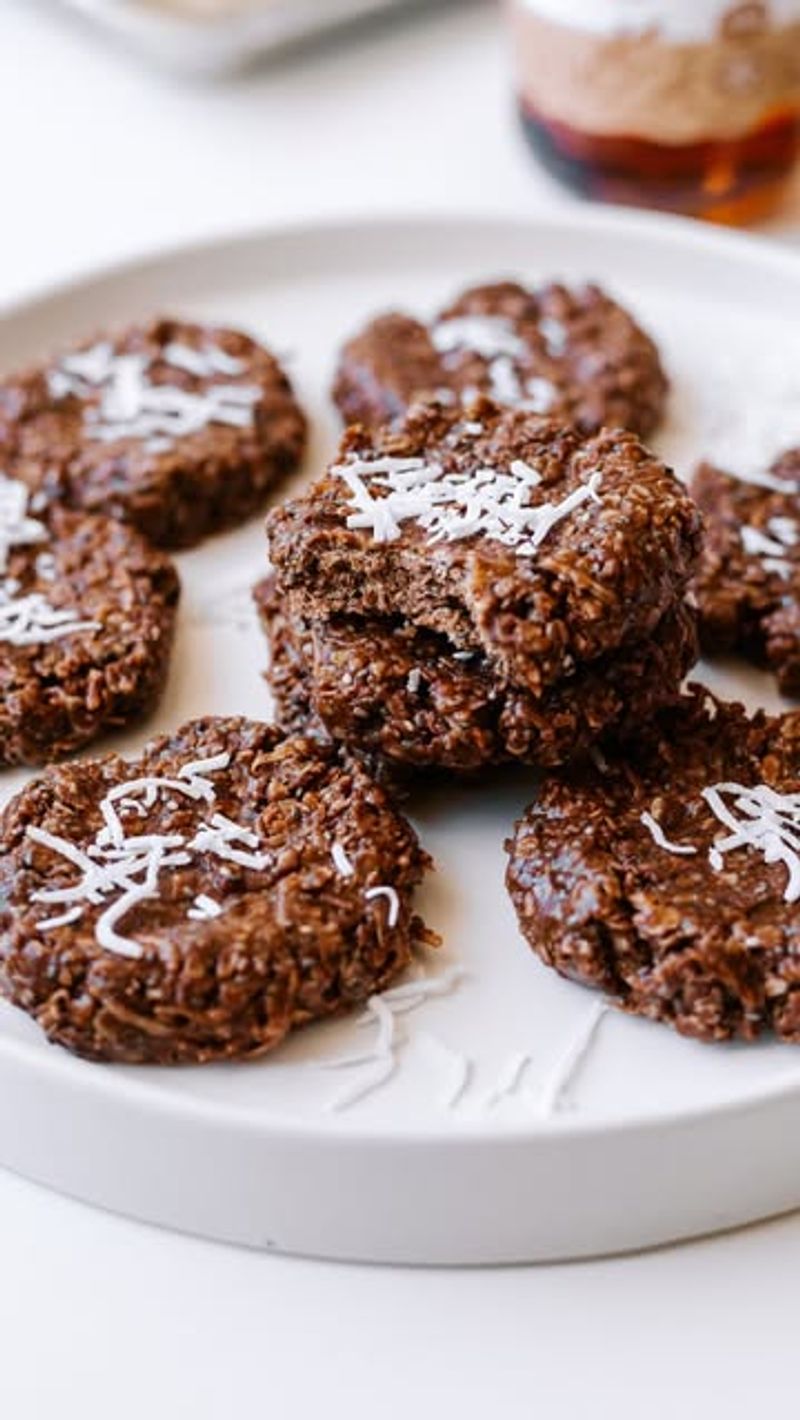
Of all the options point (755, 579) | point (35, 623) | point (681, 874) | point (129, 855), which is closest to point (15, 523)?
point (35, 623)

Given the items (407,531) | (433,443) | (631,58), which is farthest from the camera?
(631,58)

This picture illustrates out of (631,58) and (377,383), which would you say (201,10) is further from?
(377,383)

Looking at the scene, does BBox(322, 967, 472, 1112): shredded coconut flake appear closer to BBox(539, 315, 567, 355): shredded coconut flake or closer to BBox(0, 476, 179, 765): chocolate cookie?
BBox(0, 476, 179, 765): chocolate cookie

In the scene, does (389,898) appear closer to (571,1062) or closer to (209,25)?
(571,1062)

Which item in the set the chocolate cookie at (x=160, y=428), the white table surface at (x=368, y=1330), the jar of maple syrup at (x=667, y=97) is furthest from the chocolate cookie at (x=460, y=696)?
the jar of maple syrup at (x=667, y=97)

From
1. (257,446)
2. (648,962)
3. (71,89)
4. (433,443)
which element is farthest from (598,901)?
(71,89)

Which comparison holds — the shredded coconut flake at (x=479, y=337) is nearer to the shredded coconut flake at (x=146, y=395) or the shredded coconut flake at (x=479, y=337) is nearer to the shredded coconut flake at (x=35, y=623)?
the shredded coconut flake at (x=146, y=395)
